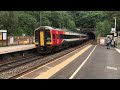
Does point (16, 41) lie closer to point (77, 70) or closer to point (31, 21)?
point (31, 21)

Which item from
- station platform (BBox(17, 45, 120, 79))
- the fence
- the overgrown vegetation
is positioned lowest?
station platform (BBox(17, 45, 120, 79))

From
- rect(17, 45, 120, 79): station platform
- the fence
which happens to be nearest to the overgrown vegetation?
the fence

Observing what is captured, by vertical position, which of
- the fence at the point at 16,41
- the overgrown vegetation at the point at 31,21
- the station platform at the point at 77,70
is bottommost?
the station platform at the point at 77,70

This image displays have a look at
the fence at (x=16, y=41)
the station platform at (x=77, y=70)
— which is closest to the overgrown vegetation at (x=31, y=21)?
the fence at (x=16, y=41)

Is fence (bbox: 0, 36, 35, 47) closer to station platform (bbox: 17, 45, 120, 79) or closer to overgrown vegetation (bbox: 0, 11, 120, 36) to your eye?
overgrown vegetation (bbox: 0, 11, 120, 36)

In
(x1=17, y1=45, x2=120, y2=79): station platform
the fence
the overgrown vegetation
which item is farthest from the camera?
the overgrown vegetation

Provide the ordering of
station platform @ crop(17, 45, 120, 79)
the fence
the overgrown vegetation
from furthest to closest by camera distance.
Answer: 1. the overgrown vegetation
2. the fence
3. station platform @ crop(17, 45, 120, 79)

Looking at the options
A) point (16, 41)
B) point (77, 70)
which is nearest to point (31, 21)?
point (16, 41)

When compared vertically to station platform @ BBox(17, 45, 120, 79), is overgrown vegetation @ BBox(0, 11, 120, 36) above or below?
above

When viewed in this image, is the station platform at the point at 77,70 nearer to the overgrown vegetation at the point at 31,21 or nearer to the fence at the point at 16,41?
the fence at the point at 16,41

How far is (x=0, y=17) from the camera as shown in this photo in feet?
221

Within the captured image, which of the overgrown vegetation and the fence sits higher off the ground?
the overgrown vegetation

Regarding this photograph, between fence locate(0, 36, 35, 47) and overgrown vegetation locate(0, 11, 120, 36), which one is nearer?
fence locate(0, 36, 35, 47)

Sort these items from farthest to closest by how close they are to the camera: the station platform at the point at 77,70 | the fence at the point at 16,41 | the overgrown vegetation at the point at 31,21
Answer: the overgrown vegetation at the point at 31,21, the fence at the point at 16,41, the station platform at the point at 77,70
